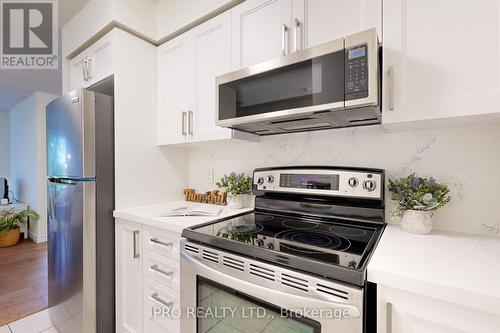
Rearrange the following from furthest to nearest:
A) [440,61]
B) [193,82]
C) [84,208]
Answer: [193,82], [84,208], [440,61]

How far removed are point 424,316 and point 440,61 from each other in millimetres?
829

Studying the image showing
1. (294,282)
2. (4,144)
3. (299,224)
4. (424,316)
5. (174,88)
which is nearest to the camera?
(424,316)

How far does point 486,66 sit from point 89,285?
2.21m

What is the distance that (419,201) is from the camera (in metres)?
1.00

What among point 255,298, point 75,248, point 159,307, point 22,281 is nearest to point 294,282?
point 255,298

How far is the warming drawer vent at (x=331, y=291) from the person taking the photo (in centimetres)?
65

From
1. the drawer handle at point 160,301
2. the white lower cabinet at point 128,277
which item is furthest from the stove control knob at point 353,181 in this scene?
the white lower cabinet at point 128,277

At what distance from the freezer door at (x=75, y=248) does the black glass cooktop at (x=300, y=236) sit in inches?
33.9

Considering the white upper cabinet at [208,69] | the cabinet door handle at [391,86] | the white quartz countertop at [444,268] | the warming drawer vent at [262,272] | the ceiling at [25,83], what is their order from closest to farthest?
the white quartz countertop at [444,268] < the warming drawer vent at [262,272] < the cabinet door handle at [391,86] < the white upper cabinet at [208,69] < the ceiling at [25,83]

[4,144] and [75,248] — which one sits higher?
[4,144]

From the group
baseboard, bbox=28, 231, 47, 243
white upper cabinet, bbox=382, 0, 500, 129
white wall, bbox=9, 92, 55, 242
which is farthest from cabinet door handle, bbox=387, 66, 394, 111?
baseboard, bbox=28, 231, 47, 243

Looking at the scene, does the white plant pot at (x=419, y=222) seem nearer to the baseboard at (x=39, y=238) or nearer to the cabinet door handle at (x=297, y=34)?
the cabinet door handle at (x=297, y=34)

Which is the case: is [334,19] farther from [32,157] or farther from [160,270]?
[32,157]

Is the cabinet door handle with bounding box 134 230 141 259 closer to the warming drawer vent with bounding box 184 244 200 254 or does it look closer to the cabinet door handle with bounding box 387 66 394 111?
the warming drawer vent with bounding box 184 244 200 254
